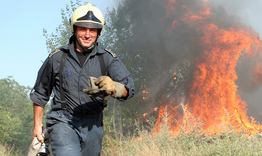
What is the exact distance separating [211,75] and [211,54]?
4.67 feet

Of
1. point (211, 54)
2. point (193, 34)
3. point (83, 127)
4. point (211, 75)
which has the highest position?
point (193, 34)

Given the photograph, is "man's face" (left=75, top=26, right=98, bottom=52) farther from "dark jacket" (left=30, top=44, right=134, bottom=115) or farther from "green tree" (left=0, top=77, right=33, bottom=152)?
"green tree" (left=0, top=77, right=33, bottom=152)

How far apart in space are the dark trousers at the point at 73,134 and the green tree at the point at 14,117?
27673 millimetres

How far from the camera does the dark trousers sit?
3.40 m

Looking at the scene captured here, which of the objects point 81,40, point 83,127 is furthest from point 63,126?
point 81,40

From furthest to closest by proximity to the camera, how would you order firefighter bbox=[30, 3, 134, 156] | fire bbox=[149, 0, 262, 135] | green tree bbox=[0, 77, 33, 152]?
green tree bbox=[0, 77, 33, 152] < fire bbox=[149, 0, 262, 135] < firefighter bbox=[30, 3, 134, 156]

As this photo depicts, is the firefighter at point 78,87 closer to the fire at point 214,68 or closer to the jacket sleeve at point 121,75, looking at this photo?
the jacket sleeve at point 121,75

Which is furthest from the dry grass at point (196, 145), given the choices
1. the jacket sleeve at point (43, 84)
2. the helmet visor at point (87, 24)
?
the helmet visor at point (87, 24)

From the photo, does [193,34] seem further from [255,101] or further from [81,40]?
[81,40]

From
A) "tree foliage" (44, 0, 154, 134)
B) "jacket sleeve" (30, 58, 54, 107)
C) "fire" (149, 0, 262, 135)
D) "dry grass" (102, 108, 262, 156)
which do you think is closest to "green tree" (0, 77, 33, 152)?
"tree foliage" (44, 0, 154, 134)

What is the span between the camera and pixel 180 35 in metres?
21.9

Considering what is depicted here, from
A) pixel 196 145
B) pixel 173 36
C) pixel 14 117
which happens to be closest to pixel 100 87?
pixel 196 145

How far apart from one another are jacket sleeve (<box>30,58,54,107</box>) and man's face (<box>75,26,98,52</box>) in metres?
0.42

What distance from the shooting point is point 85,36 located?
12.6 ft
